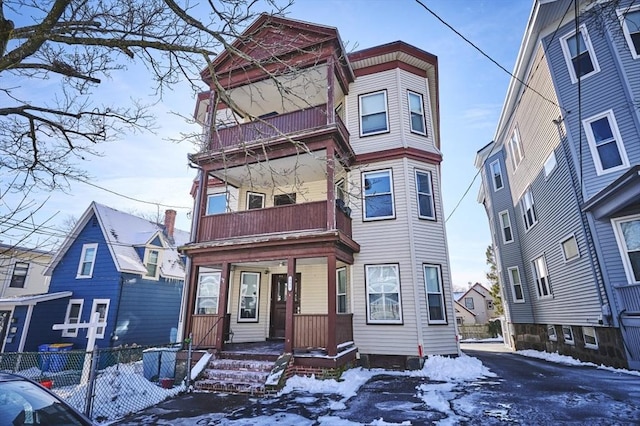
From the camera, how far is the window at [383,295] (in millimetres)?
10078

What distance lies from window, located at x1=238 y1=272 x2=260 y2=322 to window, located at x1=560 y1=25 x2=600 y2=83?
13309 millimetres

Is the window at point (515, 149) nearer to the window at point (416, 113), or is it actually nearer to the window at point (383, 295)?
the window at point (416, 113)

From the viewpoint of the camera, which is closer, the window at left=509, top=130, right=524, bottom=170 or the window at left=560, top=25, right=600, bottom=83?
the window at left=560, top=25, right=600, bottom=83

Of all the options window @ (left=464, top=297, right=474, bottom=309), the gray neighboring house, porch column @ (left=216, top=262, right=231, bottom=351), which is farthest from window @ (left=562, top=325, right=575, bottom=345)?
Result: window @ (left=464, top=297, right=474, bottom=309)

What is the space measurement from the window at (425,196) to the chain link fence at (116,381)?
345 inches

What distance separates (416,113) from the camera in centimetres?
1222

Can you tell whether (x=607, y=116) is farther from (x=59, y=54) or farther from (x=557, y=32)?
(x=59, y=54)

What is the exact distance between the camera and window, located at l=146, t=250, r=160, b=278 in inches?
677

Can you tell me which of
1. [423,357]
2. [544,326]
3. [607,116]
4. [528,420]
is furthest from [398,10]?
[544,326]

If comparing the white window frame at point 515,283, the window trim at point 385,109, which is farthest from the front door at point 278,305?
the white window frame at point 515,283

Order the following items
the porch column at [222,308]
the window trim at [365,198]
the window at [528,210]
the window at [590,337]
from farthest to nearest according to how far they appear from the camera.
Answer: the window at [528,210], the window trim at [365,198], the window at [590,337], the porch column at [222,308]

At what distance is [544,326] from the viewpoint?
46.5 ft

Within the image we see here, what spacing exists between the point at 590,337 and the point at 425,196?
22.5 ft

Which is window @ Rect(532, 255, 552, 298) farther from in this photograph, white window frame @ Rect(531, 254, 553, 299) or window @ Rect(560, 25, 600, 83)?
window @ Rect(560, 25, 600, 83)
